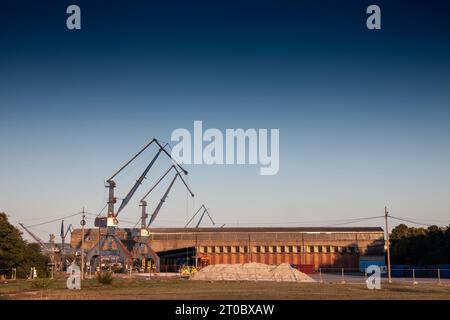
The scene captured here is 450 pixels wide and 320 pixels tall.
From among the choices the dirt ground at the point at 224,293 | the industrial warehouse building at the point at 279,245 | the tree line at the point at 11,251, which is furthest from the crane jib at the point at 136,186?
the dirt ground at the point at 224,293

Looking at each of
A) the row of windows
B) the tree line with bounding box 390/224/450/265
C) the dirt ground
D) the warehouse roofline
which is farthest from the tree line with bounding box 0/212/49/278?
the tree line with bounding box 390/224/450/265

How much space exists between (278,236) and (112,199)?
138ft

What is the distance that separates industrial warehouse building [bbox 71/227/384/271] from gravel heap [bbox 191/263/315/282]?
56.3 meters

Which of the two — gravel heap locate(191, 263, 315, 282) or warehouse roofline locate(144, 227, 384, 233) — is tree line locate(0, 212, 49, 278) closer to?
gravel heap locate(191, 263, 315, 282)

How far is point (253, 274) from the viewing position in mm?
76125

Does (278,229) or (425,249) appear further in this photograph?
(278,229)

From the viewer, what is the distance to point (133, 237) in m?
154

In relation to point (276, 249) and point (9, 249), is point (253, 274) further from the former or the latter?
point (276, 249)

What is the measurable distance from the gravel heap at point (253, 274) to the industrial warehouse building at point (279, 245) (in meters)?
56.3

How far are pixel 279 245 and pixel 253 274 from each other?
7071 centimetres

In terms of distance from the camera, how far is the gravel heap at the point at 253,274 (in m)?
73.4

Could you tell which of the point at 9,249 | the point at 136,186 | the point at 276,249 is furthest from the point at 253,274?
the point at 136,186

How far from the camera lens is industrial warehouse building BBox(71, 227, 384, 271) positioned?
142 meters
